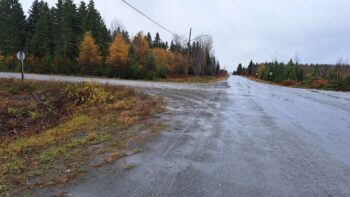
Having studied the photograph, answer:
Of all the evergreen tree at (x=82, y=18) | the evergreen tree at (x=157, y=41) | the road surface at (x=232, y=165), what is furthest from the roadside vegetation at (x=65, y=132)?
the evergreen tree at (x=157, y=41)

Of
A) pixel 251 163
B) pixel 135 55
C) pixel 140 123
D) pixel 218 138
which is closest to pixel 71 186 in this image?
pixel 251 163

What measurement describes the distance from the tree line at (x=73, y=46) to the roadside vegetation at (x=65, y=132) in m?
28.8

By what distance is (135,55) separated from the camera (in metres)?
45.6

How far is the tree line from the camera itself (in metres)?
45.3

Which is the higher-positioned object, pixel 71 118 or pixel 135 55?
pixel 135 55

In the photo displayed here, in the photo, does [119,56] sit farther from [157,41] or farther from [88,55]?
[157,41]

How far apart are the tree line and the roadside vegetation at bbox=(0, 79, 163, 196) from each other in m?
Result: 28.8

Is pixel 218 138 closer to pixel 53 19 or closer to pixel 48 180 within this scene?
pixel 48 180

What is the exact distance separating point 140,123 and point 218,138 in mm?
2786

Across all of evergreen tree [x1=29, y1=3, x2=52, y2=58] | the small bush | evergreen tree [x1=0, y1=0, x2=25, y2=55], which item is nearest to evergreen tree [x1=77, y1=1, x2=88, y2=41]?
evergreen tree [x1=29, y1=3, x2=52, y2=58]

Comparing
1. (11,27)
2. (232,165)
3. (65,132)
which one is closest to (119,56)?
(11,27)

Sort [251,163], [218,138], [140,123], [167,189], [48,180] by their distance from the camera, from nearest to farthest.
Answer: [167,189] → [48,180] → [251,163] → [218,138] → [140,123]

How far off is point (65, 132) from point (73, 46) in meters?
49.5

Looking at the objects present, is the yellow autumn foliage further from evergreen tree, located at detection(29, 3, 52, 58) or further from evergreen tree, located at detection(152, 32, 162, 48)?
evergreen tree, located at detection(152, 32, 162, 48)
